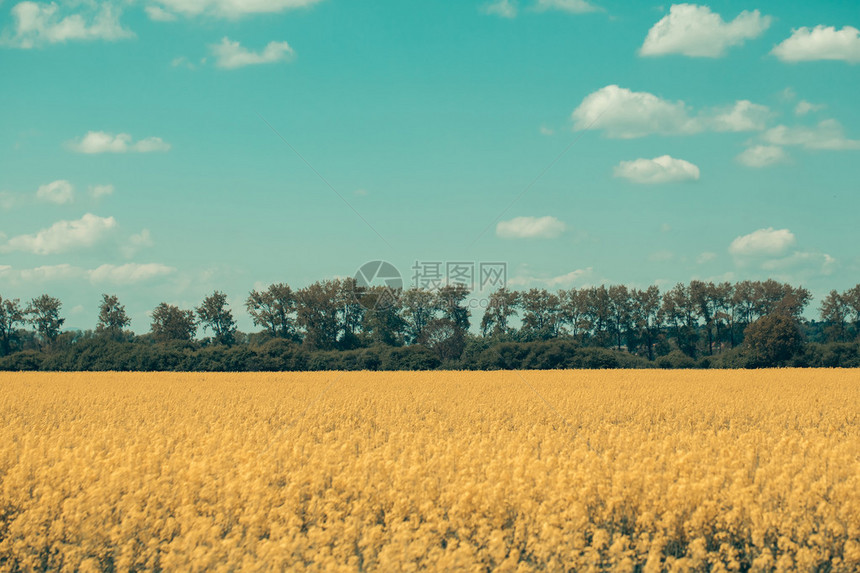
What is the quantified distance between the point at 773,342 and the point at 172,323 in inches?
2278

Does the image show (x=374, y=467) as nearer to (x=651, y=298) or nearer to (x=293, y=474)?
(x=293, y=474)

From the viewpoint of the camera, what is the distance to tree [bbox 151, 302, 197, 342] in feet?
230

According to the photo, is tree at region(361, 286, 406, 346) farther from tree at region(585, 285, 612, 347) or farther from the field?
the field

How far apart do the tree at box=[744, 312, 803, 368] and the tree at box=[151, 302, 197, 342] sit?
54932 mm

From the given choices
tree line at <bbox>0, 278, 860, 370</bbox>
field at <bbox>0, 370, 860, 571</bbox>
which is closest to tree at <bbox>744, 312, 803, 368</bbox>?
tree line at <bbox>0, 278, 860, 370</bbox>

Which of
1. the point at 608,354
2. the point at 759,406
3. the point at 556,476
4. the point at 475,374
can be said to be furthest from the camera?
the point at 608,354

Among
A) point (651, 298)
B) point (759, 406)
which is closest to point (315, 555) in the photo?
point (759, 406)

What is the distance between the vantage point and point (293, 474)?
8.77m

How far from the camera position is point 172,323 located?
70750 millimetres

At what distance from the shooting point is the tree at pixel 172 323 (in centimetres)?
7019

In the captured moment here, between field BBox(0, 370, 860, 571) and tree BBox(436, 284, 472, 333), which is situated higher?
tree BBox(436, 284, 472, 333)

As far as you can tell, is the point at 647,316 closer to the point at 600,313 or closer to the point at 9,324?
the point at 600,313

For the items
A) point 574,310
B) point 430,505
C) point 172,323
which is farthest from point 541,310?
point 430,505

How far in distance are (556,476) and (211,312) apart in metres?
72.1
